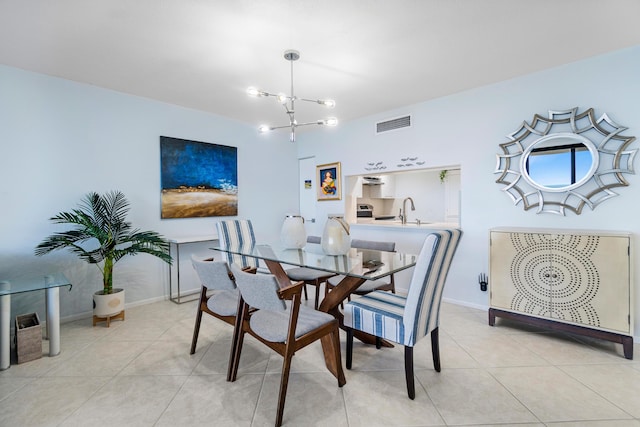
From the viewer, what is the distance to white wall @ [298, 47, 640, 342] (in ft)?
8.38

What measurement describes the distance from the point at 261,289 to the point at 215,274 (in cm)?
57

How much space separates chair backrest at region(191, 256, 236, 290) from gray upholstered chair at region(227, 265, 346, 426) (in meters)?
0.17

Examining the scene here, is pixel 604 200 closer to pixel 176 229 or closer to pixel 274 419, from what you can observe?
pixel 274 419

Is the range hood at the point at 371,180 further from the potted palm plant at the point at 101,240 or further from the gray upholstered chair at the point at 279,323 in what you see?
the gray upholstered chair at the point at 279,323

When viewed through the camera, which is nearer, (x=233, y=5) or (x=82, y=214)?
(x=233, y=5)

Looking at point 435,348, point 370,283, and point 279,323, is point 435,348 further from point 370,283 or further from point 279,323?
point 279,323

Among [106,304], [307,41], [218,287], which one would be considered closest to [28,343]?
[106,304]

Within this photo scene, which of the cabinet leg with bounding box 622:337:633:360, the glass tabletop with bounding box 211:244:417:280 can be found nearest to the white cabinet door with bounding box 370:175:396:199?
the glass tabletop with bounding box 211:244:417:280

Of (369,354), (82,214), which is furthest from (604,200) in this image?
(82,214)

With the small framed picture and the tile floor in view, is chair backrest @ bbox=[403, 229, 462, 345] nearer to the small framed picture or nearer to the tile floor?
the tile floor

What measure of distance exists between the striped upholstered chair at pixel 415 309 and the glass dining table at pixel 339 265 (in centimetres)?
15

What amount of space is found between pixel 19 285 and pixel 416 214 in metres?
5.52

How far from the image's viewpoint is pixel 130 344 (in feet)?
8.41

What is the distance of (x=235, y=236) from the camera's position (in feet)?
10.8
